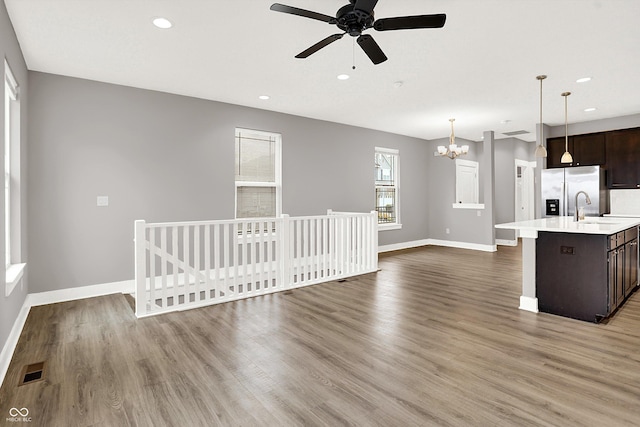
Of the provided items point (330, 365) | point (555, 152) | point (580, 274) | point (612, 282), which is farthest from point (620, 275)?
point (555, 152)

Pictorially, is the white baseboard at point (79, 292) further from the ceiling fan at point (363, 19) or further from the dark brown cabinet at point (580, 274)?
the dark brown cabinet at point (580, 274)

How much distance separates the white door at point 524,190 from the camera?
30.6 feet

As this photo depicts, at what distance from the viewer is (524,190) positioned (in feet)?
31.7

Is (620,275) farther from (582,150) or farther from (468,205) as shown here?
(468,205)

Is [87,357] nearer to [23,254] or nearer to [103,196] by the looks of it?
[23,254]

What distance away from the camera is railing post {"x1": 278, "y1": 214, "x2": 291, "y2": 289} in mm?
4602

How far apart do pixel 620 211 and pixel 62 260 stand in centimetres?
871

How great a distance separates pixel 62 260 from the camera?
4238 millimetres

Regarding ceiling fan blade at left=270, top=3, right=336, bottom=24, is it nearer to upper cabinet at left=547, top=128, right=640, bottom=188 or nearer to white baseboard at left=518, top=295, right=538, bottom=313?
white baseboard at left=518, top=295, right=538, bottom=313

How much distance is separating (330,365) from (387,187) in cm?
607

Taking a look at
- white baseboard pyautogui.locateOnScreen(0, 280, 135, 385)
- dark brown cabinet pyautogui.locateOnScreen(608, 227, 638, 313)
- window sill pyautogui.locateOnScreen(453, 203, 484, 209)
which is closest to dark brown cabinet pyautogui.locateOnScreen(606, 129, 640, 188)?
dark brown cabinet pyautogui.locateOnScreen(608, 227, 638, 313)

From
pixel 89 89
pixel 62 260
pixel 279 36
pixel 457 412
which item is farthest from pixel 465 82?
pixel 62 260

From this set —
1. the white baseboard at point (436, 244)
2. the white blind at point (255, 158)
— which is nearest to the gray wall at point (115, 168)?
the white blind at point (255, 158)

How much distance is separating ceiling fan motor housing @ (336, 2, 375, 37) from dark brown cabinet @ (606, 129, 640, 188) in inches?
237
